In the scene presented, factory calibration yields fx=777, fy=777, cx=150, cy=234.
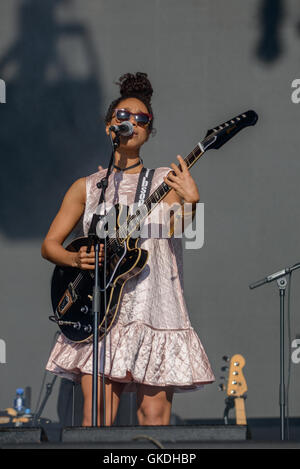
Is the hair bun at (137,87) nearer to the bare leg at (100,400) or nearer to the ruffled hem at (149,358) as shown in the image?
the ruffled hem at (149,358)

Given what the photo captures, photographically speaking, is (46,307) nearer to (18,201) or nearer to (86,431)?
(18,201)

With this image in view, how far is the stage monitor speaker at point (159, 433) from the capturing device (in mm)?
2512

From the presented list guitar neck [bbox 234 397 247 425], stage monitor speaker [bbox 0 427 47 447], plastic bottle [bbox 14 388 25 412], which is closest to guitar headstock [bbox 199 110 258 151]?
stage monitor speaker [bbox 0 427 47 447]

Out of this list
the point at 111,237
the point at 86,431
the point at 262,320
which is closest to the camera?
the point at 86,431

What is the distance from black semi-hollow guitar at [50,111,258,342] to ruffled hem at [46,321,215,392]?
0.31 ft

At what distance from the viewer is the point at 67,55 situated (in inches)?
232

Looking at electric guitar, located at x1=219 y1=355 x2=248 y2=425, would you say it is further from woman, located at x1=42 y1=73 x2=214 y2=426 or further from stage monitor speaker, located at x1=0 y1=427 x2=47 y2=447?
stage monitor speaker, located at x1=0 y1=427 x2=47 y2=447

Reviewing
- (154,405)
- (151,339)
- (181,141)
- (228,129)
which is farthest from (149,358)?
(181,141)

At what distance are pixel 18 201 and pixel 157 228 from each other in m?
2.26

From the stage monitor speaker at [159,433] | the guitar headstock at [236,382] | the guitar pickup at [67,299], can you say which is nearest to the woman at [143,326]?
the guitar pickup at [67,299]

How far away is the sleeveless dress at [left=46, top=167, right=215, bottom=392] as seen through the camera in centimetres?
360

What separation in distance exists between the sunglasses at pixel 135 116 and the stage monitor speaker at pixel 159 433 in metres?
1.81
